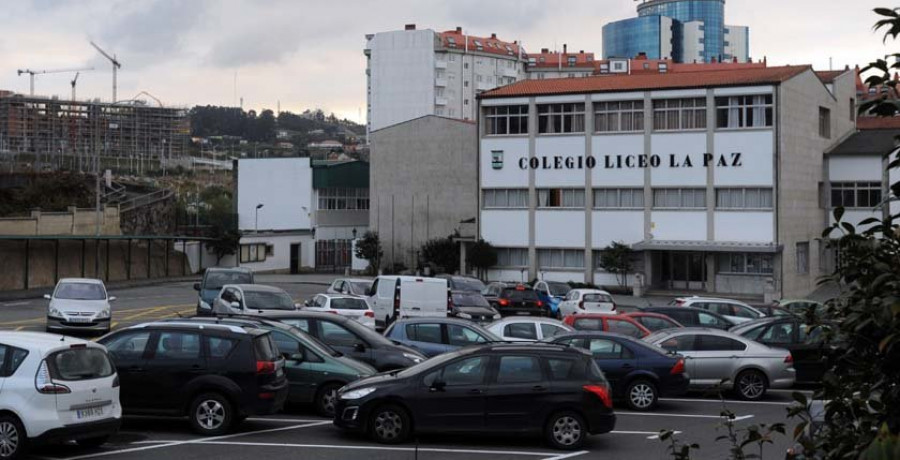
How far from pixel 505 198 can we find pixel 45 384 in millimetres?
49042

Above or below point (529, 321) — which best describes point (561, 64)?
above

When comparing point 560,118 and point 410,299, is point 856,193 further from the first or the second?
point 410,299

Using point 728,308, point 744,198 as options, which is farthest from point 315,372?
point 744,198

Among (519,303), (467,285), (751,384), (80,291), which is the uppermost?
(80,291)

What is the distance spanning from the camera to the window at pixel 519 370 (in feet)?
47.7

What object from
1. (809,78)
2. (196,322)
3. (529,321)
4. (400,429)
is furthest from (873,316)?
(809,78)

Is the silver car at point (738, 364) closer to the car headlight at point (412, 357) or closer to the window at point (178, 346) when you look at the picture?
the car headlight at point (412, 357)

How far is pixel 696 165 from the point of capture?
55.4 m

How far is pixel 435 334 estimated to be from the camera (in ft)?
68.6

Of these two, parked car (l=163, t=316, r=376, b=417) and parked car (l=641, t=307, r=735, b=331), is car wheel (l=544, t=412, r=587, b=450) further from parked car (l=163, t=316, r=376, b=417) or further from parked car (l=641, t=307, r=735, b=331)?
parked car (l=641, t=307, r=735, b=331)

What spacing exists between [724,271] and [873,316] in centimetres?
5268

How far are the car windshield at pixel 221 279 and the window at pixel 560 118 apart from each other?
28.3 metres

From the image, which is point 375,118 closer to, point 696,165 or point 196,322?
point 696,165

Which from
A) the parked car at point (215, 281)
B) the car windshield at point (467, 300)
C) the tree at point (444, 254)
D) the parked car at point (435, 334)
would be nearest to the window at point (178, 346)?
the parked car at point (435, 334)
